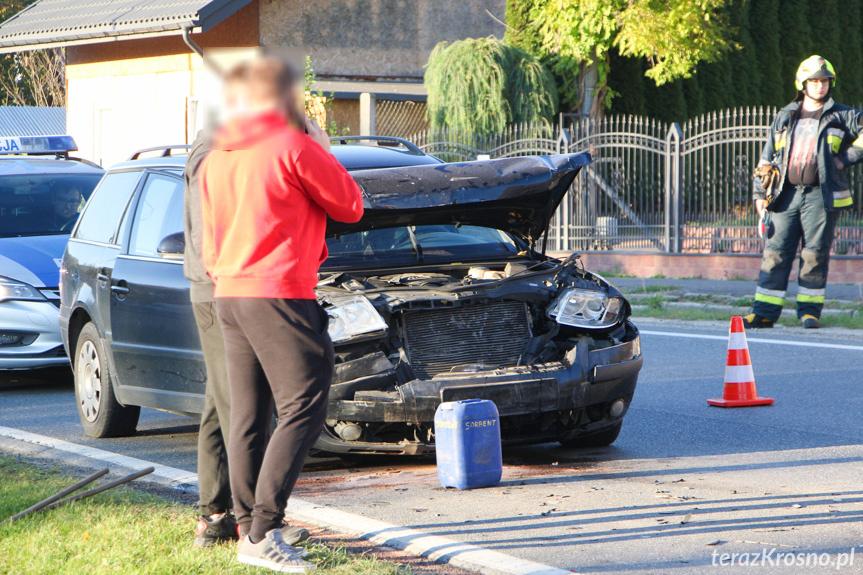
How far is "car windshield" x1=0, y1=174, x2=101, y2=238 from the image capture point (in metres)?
9.34

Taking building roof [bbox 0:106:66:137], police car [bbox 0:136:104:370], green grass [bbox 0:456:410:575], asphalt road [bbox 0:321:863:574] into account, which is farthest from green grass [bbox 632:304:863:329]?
building roof [bbox 0:106:66:137]

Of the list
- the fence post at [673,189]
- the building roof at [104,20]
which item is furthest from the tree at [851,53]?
the building roof at [104,20]

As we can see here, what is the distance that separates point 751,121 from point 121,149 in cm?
1478

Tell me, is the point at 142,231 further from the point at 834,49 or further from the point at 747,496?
the point at 834,49

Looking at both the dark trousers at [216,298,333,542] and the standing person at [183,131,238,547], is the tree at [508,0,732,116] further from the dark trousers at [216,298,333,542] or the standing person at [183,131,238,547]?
the dark trousers at [216,298,333,542]

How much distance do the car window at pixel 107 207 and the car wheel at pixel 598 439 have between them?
9.91ft

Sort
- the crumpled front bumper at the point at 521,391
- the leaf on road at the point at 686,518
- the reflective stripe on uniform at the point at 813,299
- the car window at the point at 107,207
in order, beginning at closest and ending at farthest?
the leaf on road at the point at 686,518
the crumpled front bumper at the point at 521,391
the car window at the point at 107,207
the reflective stripe on uniform at the point at 813,299

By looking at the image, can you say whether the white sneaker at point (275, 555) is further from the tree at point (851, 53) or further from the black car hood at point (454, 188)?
the tree at point (851, 53)

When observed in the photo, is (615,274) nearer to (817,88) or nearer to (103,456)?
(817,88)

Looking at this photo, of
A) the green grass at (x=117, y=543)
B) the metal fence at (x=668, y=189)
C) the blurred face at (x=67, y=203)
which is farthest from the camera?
the metal fence at (x=668, y=189)

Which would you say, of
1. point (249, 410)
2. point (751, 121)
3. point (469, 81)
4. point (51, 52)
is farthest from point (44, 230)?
point (51, 52)

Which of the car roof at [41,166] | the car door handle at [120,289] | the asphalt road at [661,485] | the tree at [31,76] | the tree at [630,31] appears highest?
the tree at [31,76]

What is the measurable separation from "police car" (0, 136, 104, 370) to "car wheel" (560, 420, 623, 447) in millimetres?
4214

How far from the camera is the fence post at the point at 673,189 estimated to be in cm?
1516
